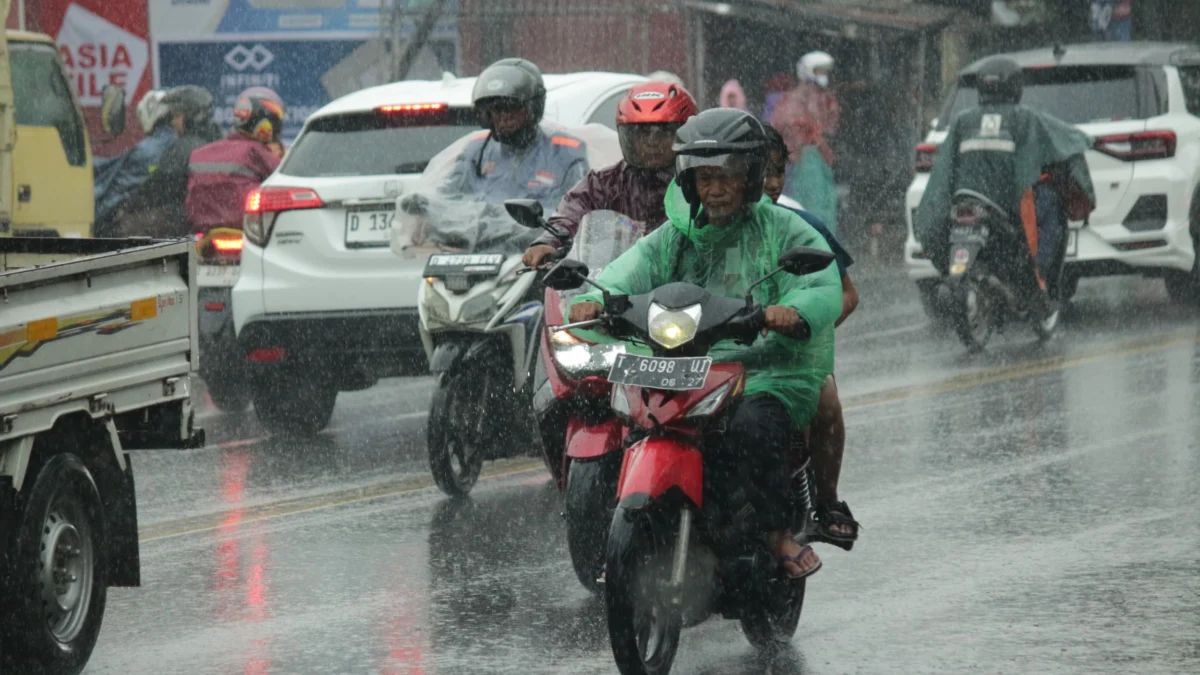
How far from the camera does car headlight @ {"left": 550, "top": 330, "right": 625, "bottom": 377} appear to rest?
6.74 meters

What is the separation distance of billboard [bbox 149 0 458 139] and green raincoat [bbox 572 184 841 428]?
16.3 m

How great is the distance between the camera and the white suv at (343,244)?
34.1ft

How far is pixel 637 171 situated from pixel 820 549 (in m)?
1.59

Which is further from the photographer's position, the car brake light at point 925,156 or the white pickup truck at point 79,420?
→ the car brake light at point 925,156

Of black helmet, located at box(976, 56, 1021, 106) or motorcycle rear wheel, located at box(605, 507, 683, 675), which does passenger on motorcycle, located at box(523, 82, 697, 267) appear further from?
black helmet, located at box(976, 56, 1021, 106)

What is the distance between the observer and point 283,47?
22.5 m

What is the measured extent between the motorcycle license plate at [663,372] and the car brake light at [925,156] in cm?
1019

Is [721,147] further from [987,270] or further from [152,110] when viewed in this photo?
[152,110]

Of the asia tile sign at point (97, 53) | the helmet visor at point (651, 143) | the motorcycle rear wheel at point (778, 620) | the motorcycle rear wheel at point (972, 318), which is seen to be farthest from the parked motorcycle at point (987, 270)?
the asia tile sign at point (97, 53)

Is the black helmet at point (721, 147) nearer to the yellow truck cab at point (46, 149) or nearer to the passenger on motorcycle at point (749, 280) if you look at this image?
the passenger on motorcycle at point (749, 280)

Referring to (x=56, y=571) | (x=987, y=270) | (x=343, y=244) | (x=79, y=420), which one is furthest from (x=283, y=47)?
(x=56, y=571)

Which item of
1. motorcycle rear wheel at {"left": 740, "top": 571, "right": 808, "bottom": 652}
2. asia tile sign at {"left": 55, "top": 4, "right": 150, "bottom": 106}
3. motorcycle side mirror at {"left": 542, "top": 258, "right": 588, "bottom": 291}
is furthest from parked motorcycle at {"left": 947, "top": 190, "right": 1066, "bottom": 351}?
asia tile sign at {"left": 55, "top": 4, "right": 150, "bottom": 106}

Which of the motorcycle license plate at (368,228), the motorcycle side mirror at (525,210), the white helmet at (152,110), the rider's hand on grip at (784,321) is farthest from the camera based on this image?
the white helmet at (152,110)

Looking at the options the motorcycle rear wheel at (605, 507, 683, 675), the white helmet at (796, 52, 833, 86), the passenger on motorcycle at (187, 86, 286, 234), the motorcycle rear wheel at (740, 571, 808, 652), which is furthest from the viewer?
the white helmet at (796, 52, 833, 86)
